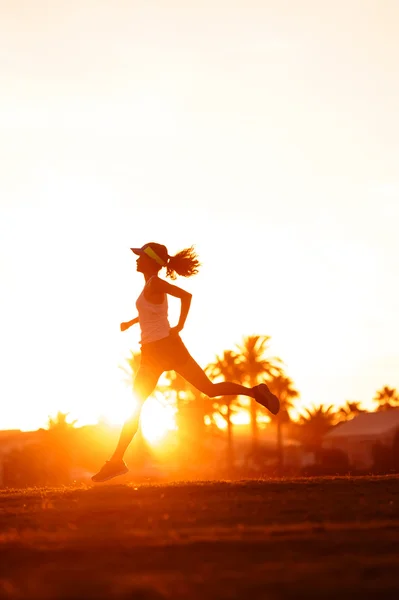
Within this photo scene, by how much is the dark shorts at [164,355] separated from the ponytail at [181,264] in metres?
0.82

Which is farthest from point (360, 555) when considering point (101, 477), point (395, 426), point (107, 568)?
point (395, 426)

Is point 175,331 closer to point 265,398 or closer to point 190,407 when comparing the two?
point 265,398

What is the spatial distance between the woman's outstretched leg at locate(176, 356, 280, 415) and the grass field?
1907 millimetres

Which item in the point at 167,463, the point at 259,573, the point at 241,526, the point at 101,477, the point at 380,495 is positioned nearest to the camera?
the point at 259,573

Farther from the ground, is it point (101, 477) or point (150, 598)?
point (101, 477)

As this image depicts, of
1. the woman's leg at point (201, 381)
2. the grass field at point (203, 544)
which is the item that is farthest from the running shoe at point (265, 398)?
the grass field at point (203, 544)

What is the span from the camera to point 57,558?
5.50 metres

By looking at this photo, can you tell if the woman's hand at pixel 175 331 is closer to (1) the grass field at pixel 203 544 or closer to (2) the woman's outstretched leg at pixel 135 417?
(2) the woman's outstretched leg at pixel 135 417

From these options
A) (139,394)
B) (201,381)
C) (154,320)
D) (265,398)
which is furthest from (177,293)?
(265,398)

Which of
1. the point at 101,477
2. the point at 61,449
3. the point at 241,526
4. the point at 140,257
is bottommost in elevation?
the point at 241,526

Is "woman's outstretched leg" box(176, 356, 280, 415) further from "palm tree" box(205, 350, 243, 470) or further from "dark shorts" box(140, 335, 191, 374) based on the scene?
"palm tree" box(205, 350, 243, 470)

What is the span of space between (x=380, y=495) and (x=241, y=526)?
2.56 meters

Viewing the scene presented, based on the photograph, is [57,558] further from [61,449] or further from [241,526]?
[61,449]

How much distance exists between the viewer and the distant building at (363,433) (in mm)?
70312
